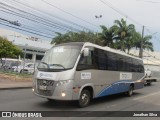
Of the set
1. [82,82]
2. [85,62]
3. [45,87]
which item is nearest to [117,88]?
[85,62]

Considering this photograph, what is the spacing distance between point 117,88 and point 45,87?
5.52 m

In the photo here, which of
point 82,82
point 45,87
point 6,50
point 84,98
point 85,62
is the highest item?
point 6,50

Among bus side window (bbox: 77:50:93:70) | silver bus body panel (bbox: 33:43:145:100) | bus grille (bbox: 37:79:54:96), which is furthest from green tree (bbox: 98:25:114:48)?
bus grille (bbox: 37:79:54:96)

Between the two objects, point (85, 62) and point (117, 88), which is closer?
point (85, 62)

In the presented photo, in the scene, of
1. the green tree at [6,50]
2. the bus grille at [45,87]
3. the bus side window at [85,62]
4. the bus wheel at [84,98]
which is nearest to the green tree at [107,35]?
the green tree at [6,50]

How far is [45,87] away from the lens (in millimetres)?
11562

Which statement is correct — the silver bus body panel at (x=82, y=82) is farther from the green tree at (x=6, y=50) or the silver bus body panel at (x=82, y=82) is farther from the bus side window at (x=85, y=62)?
the green tree at (x=6, y=50)

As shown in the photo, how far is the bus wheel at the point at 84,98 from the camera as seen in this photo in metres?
12.1

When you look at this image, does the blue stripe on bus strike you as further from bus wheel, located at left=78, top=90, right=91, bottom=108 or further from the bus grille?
the bus grille

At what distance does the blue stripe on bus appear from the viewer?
1430 centimetres

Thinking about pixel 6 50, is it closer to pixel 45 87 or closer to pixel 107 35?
pixel 107 35

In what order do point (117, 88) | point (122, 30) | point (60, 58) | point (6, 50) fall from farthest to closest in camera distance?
point (122, 30)
point (6, 50)
point (117, 88)
point (60, 58)

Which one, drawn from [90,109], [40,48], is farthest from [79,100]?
[40,48]

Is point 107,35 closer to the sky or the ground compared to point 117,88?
closer to the sky
